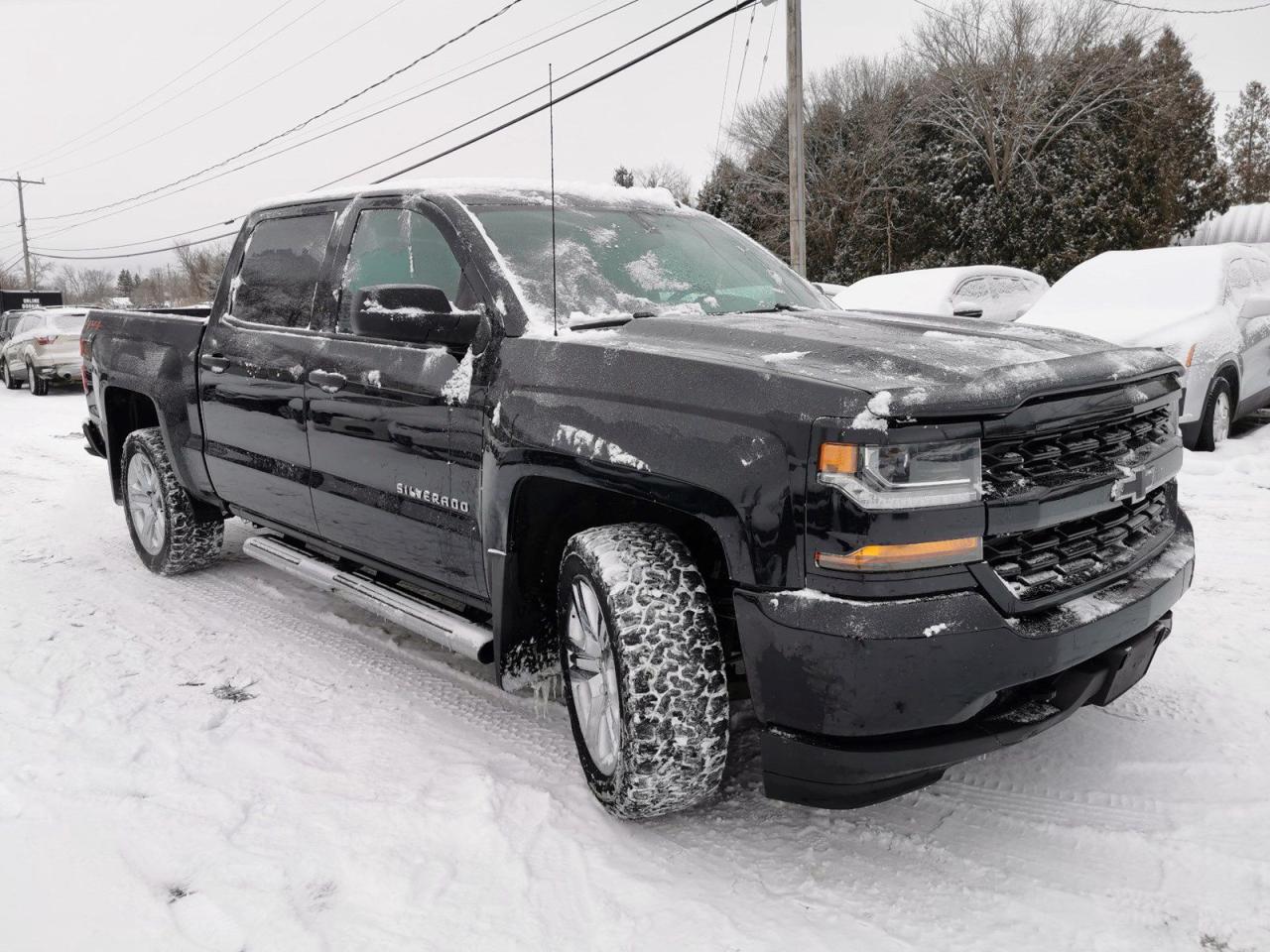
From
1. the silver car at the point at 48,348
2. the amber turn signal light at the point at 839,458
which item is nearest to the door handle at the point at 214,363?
the amber turn signal light at the point at 839,458

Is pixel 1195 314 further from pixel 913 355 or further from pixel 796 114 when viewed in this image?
pixel 796 114

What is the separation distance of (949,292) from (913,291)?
405mm

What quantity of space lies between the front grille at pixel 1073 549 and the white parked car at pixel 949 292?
27.5 feet

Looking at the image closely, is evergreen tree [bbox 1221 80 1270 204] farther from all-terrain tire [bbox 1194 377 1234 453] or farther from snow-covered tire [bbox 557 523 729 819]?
snow-covered tire [bbox 557 523 729 819]

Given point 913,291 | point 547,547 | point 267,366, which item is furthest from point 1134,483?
point 913,291

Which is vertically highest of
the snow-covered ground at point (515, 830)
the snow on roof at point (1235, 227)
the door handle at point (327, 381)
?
the snow on roof at point (1235, 227)

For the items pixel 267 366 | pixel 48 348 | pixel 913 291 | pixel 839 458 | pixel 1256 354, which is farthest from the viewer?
pixel 48 348

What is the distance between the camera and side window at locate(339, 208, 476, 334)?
3.38 metres

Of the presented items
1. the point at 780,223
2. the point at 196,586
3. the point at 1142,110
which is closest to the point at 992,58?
the point at 1142,110

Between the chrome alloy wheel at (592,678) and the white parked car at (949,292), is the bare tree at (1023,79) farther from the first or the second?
the chrome alloy wheel at (592,678)

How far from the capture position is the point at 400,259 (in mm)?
3660

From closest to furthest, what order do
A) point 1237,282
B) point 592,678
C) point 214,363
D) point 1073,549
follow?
point 1073,549, point 592,678, point 214,363, point 1237,282

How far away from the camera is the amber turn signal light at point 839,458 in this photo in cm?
218

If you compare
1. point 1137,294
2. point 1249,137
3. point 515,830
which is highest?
point 1249,137
